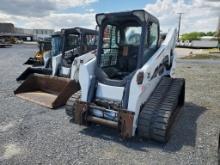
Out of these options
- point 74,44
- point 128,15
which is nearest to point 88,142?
point 128,15

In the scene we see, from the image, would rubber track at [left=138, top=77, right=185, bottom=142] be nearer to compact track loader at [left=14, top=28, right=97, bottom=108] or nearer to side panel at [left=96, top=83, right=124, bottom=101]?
side panel at [left=96, top=83, right=124, bottom=101]

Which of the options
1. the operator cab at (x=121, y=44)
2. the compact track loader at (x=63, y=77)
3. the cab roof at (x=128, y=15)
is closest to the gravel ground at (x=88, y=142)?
the compact track loader at (x=63, y=77)

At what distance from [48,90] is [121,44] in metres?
3.19

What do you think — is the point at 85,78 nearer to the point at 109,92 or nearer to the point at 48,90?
the point at 109,92


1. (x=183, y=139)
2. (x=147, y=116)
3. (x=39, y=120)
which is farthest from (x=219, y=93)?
(x=39, y=120)

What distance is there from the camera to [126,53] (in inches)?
208

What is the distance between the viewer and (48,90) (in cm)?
748

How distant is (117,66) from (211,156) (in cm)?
261

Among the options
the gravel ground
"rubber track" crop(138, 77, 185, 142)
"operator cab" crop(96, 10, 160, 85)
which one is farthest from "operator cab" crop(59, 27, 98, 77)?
"rubber track" crop(138, 77, 185, 142)

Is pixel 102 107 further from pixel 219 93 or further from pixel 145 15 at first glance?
pixel 219 93

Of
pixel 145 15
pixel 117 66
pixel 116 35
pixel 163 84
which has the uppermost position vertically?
pixel 145 15

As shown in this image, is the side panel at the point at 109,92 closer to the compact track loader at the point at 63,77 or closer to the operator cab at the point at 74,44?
the compact track loader at the point at 63,77

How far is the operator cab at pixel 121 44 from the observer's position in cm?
478

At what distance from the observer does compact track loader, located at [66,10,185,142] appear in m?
4.27
